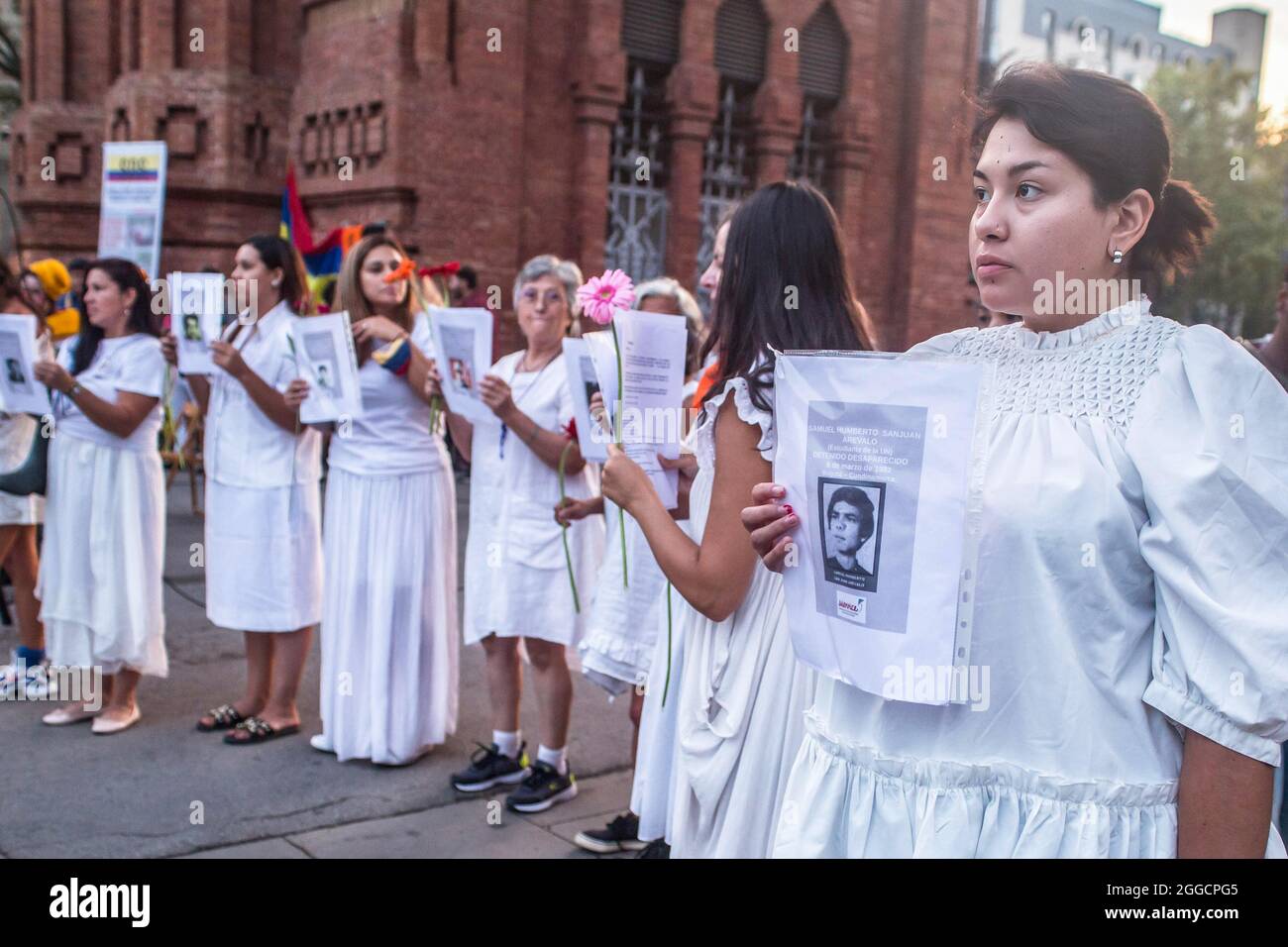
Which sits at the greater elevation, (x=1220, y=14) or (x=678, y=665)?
(x=1220, y=14)

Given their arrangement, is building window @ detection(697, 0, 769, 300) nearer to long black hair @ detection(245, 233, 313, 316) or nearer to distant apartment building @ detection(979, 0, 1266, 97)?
distant apartment building @ detection(979, 0, 1266, 97)

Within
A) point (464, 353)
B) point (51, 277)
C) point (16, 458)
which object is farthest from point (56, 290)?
point (464, 353)

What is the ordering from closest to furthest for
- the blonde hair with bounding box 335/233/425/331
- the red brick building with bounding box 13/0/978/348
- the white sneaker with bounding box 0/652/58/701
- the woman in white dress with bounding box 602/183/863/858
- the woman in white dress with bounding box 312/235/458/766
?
the woman in white dress with bounding box 602/183/863/858, the woman in white dress with bounding box 312/235/458/766, the blonde hair with bounding box 335/233/425/331, the white sneaker with bounding box 0/652/58/701, the red brick building with bounding box 13/0/978/348

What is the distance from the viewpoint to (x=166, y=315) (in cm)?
612

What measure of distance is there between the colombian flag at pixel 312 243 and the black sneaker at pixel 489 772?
264 inches

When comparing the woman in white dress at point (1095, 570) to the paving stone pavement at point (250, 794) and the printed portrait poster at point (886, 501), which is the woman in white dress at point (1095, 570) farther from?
the paving stone pavement at point (250, 794)

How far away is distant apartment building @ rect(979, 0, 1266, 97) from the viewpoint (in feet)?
84.3

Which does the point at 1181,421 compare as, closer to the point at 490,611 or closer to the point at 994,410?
the point at 994,410

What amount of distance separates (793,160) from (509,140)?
4268 mm

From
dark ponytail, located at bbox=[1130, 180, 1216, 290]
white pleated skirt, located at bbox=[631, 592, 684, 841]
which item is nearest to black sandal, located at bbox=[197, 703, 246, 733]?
white pleated skirt, located at bbox=[631, 592, 684, 841]

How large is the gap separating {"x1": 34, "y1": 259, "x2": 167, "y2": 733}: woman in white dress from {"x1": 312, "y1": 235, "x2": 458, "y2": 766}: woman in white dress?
1.02m

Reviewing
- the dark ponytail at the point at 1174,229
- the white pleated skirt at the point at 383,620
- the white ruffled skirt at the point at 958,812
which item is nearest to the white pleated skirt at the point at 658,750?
the white ruffled skirt at the point at 958,812

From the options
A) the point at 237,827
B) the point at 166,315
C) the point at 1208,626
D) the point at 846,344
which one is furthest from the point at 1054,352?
the point at 166,315
